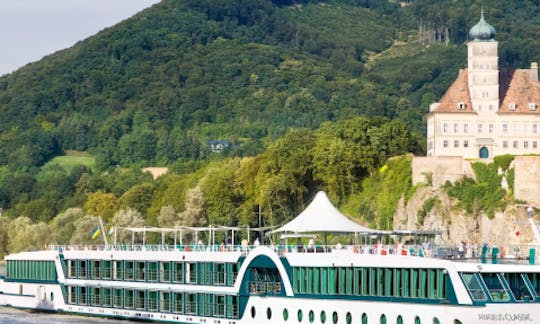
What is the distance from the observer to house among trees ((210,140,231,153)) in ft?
526

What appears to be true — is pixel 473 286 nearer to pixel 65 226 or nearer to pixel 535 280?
pixel 535 280

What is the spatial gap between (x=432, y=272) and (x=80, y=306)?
2259 cm

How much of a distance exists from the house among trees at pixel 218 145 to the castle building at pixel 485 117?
78599 millimetres

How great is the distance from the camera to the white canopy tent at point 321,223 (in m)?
47.1

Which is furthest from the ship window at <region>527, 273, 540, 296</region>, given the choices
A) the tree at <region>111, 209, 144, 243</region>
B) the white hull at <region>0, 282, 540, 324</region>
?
the tree at <region>111, 209, 144, 243</region>

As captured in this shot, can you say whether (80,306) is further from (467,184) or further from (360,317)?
(467,184)

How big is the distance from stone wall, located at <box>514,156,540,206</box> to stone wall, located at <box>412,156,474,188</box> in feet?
13.4

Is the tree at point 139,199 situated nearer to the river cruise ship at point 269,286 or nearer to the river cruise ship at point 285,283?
the river cruise ship at point 269,286

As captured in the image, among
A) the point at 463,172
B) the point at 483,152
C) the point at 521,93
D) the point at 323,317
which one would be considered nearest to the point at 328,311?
the point at 323,317

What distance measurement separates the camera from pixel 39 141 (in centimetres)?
16850

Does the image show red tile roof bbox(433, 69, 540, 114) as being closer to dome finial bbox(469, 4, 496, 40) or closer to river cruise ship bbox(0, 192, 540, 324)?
dome finial bbox(469, 4, 496, 40)

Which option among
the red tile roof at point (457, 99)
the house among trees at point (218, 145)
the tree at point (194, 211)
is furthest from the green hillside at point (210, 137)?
the red tile roof at point (457, 99)

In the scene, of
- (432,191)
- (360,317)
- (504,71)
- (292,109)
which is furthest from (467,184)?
(292,109)

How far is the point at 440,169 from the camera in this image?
251 feet
